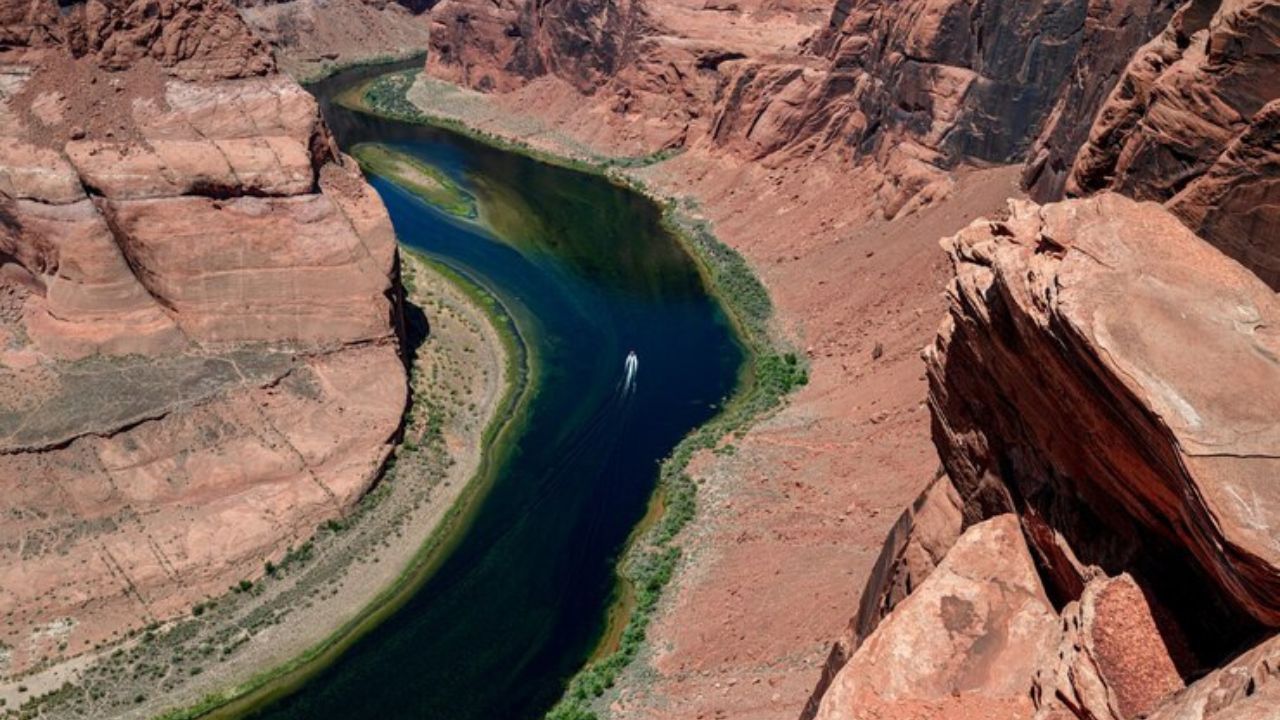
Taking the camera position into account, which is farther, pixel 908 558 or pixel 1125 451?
pixel 908 558

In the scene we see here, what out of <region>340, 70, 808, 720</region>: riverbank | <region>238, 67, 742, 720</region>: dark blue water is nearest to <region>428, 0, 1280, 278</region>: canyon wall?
<region>340, 70, 808, 720</region>: riverbank

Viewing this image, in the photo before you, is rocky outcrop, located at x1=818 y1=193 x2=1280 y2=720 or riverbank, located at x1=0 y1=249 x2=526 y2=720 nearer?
rocky outcrop, located at x1=818 y1=193 x2=1280 y2=720

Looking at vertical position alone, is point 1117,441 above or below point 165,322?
above

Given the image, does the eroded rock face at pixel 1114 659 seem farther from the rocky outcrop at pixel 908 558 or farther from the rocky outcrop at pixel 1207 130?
the rocky outcrop at pixel 1207 130

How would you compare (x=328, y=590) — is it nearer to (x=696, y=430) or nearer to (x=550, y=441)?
(x=550, y=441)

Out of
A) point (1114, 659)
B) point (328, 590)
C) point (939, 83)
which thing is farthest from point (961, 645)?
point (939, 83)

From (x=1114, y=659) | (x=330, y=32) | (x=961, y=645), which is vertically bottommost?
(x=330, y=32)

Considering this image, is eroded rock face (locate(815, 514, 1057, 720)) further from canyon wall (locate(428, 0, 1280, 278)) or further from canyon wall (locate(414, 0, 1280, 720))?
canyon wall (locate(428, 0, 1280, 278))
